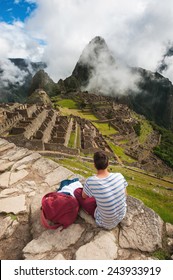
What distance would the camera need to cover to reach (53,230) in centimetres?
387

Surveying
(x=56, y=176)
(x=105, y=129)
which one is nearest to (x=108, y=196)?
(x=56, y=176)

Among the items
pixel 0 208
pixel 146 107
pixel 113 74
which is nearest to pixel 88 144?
pixel 0 208

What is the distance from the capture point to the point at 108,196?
3686 mm

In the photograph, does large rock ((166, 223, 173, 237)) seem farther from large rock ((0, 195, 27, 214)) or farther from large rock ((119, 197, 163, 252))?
large rock ((0, 195, 27, 214))

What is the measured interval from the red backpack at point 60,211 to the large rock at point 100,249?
0.56 meters

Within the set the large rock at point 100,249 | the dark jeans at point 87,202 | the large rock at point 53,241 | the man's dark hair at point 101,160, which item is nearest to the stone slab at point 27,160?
the dark jeans at point 87,202

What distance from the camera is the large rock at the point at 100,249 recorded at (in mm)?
3342

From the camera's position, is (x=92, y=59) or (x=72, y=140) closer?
(x=72, y=140)

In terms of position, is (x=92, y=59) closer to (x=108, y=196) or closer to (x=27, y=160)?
(x=27, y=160)

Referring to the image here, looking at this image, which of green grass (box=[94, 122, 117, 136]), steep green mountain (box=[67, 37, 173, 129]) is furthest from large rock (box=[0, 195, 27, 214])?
steep green mountain (box=[67, 37, 173, 129])

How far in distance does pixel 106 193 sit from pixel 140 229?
94 centimetres

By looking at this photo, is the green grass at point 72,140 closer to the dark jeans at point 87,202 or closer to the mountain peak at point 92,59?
the dark jeans at point 87,202

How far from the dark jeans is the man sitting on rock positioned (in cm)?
17
